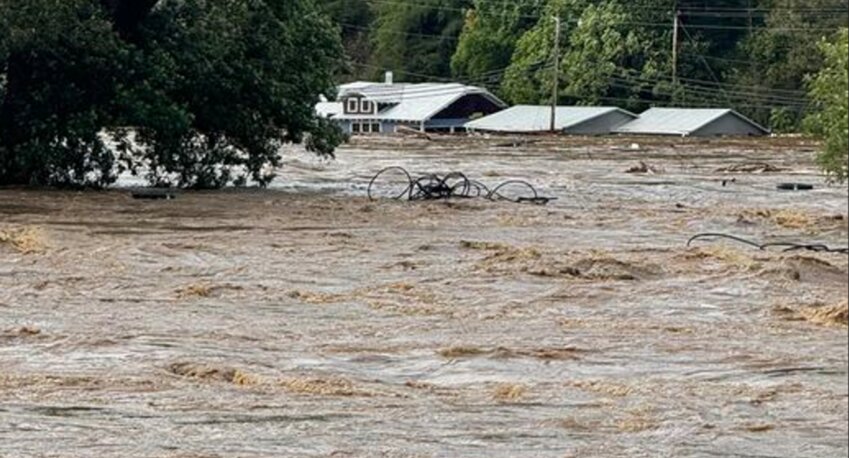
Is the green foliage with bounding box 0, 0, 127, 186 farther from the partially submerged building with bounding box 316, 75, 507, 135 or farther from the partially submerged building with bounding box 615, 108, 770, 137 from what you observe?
the partially submerged building with bounding box 316, 75, 507, 135

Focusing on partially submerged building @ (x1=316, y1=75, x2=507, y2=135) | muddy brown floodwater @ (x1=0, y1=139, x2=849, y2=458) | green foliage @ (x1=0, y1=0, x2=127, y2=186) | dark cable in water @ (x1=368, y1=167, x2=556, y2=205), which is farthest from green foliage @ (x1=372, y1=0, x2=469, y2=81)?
muddy brown floodwater @ (x1=0, y1=139, x2=849, y2=458)

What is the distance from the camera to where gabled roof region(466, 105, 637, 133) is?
81.4 metres

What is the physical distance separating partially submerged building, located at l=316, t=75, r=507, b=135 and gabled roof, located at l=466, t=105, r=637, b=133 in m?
3.38

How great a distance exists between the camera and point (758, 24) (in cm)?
800

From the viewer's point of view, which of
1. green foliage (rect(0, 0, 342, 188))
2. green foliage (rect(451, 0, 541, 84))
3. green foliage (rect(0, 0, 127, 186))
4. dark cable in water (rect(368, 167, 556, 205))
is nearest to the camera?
green foliage (rect(0, 0, 127, 186))

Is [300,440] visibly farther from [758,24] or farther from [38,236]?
[38,236]

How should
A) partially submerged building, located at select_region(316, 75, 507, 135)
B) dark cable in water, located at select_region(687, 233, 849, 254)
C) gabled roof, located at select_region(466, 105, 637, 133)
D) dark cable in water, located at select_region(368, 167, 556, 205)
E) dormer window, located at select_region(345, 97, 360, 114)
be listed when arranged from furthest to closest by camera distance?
dormer window, located at select_region(345, 97, 360, 114) < partially submerged building, located at select_region(316, 75, 507, 135) < gabled roof, located at select_region(466, 105, 637, 133) < dark cable in water, located at select_region(368, 167, 556, 205) < dark cable in water, located at select_region(687, 233, 849, 254)

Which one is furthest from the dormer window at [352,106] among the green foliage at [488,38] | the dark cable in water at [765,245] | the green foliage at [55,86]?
the dark cable in water at [765,245]

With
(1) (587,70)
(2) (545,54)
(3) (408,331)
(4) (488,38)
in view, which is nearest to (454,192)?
(3) (408,331)

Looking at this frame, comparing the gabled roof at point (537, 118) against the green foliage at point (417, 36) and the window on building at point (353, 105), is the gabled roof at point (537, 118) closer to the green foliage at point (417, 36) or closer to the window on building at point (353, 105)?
the green foliage at point (417, 36)

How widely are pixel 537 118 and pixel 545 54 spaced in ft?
89.7

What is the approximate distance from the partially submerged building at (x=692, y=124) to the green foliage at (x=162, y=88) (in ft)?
149

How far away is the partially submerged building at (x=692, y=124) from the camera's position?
260 feet

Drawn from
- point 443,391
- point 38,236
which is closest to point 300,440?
point 443,391
